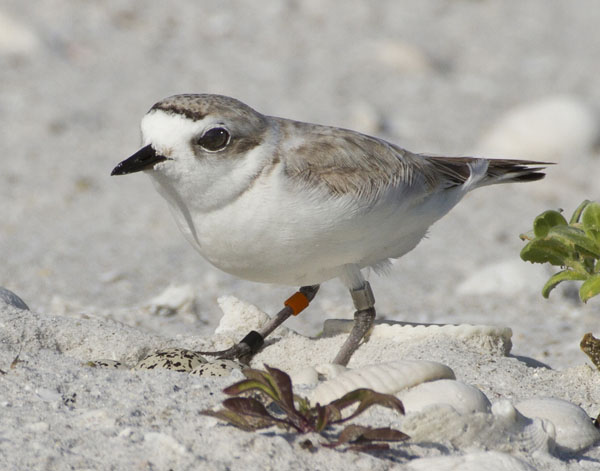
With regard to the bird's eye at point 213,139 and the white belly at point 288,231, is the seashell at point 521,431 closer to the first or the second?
the white belly at point 288,231

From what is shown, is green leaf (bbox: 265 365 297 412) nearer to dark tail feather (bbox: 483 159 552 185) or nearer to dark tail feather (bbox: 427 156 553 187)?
dark tail feather (bbox: 427 156 553 187)

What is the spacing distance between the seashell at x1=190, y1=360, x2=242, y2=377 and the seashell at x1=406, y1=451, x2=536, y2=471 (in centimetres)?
90

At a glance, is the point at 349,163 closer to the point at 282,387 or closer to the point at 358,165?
the point at 358,165

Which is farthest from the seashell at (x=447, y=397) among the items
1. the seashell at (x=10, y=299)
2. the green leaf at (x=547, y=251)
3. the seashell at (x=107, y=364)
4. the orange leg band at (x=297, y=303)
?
the seashell at (x=10, y=299)

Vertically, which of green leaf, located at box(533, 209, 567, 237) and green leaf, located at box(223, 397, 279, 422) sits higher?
green leaf, located at box(533, 209, 567, 237)

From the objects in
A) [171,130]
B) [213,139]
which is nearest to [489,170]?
[213,139]

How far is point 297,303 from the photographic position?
4.05 meters

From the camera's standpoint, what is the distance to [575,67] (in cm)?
948

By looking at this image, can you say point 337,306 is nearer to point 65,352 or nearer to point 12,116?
point 65,352

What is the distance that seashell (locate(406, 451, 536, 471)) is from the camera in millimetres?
2363

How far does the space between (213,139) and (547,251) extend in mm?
1230

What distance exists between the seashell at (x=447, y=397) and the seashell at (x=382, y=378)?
0.15 ft

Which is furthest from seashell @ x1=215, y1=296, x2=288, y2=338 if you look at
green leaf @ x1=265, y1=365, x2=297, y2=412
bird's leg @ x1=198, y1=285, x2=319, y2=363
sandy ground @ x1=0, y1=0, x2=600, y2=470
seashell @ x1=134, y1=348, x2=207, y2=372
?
green leaf @ x1=265, y1=365, x2=297, y2=412

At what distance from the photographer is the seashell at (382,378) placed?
105 inches
